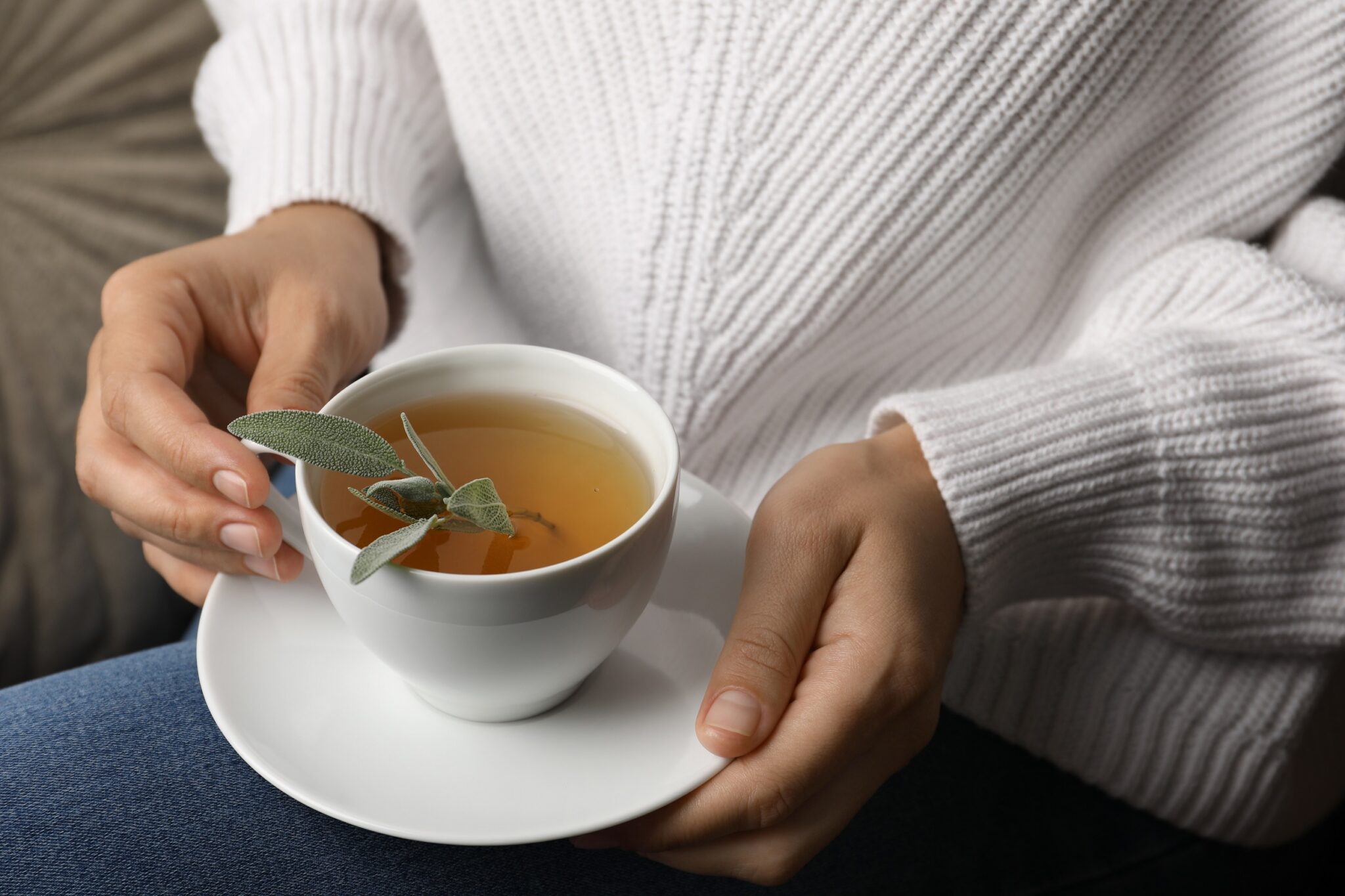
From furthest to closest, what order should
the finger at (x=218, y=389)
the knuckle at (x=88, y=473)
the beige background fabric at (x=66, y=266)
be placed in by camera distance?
the beige background fabric at (x=66, y=266) → the finger at (x=218, y=389) → the knuckle at (x=88, y=473)

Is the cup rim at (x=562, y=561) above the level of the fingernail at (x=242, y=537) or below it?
above

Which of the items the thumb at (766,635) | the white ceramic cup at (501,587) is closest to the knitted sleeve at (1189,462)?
the thumb at (766,635)

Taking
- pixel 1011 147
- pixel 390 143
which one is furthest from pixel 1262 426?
pixel 390 143

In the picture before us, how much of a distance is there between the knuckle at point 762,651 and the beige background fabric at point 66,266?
801mm

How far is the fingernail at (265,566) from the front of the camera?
57 centimetres

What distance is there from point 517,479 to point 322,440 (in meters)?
0.12

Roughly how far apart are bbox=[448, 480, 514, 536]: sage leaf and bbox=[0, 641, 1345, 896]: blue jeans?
24 cm

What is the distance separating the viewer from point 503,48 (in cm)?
82

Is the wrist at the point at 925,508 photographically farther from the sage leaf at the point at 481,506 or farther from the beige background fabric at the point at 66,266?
the beige background fabric at the point at 66,266

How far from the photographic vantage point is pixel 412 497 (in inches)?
18.6

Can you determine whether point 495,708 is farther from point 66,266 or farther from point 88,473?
point 66,266

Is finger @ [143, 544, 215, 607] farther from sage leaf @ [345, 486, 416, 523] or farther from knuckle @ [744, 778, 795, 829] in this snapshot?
knuckle @ [744, 778, 795, 829]

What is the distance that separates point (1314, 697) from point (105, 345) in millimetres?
924

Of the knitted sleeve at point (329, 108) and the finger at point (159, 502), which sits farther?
the knitted sleeve at point (329, 108)
